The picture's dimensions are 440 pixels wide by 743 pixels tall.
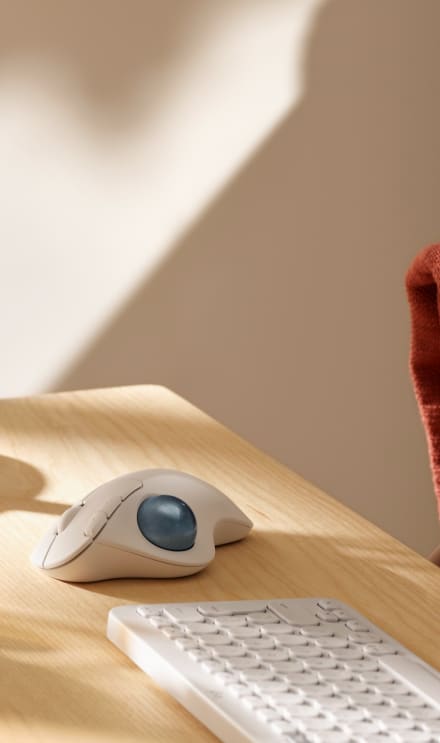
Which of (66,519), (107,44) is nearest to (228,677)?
(66,519)

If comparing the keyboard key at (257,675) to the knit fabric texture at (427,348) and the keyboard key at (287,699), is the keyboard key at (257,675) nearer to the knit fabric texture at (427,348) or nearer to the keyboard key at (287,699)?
the keyboard key at (287,699)

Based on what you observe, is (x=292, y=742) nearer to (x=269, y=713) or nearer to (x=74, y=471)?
(x=269, y=713)

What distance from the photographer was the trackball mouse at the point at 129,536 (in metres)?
0.76

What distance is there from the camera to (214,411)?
7.37 feet

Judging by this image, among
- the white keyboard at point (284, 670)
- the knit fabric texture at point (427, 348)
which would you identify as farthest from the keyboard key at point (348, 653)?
the knit fabric texture at point (427, 348)

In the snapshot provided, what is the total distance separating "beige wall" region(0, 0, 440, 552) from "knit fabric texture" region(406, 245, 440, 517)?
1.13m

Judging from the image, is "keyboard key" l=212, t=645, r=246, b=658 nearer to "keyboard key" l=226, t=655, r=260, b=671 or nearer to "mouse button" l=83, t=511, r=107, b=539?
"keyboard key" l=226, t=655, r=260, b=671

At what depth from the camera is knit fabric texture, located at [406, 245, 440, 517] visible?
99 cm

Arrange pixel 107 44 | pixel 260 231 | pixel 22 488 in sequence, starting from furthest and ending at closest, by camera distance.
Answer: pixel 260 231 → pixel 107 44 → pixel 22 488

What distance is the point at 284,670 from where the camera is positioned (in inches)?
24.9

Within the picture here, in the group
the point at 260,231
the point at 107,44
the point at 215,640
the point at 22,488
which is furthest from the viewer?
the point at 260,231

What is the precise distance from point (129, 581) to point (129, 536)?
3cm

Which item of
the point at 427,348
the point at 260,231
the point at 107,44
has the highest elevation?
the point at 107,44

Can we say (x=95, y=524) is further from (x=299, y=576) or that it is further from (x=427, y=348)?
(x=427, y=348)
